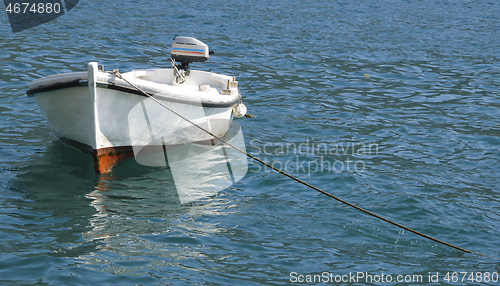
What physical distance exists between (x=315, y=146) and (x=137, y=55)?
7249 millimetres

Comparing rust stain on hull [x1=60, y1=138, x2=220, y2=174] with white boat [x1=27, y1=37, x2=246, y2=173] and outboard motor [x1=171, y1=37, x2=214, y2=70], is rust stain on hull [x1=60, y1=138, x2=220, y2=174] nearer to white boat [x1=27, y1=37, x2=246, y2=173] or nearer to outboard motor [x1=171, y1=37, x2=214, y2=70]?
white boat [x1=27, y1=37, x2=246, y2=173]

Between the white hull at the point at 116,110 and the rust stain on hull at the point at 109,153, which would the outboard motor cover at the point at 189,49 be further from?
the rust stain on hull at the point at 109,153

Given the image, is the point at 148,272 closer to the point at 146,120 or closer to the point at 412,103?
the point at 146,120

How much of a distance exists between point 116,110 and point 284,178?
8.47 feet

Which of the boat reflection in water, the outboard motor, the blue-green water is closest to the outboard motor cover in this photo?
the outboard motor

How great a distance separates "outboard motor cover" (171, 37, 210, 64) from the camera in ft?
28.1

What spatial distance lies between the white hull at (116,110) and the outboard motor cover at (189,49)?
0.97 m

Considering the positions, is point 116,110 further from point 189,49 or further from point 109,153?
point 189,49

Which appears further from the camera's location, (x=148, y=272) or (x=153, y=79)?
(x=153, y=79)

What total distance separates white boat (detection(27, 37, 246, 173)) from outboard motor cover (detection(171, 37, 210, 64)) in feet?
3.10

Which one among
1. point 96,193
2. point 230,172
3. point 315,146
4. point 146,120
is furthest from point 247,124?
point 96,193

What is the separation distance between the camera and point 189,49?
859 cm

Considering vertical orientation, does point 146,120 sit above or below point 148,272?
above

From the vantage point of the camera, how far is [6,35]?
14469 mm
